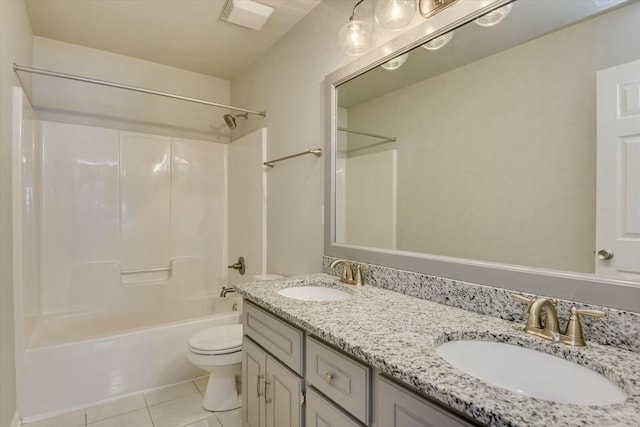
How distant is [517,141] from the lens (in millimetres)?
1064

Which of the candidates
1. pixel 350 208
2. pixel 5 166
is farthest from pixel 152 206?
pixel 350 208

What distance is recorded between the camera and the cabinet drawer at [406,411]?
654mm

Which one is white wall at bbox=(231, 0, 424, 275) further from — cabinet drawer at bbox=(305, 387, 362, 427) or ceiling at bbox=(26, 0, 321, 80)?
cabinet drawer at bbox=(305, 387, 362, 427)

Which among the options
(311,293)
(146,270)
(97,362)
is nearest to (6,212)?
(97,362)

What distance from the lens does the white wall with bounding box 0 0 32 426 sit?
1497 mm

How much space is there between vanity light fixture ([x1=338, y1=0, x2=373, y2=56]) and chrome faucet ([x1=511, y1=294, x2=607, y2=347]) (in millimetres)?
1262

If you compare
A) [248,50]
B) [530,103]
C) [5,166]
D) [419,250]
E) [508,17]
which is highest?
[248,50]

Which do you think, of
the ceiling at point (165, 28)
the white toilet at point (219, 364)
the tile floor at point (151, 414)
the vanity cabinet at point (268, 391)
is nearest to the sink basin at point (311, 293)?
the vanity cabinet at point (268, 391)

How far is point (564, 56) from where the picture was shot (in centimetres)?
96

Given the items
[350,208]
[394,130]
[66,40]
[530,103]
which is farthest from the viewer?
[66,40]

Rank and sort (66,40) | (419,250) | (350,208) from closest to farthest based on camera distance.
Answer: (419,250), (350,208), (66,40)

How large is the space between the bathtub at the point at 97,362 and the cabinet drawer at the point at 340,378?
4.89 feet

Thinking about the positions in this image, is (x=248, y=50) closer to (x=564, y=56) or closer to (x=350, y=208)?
(x=350, y=208)

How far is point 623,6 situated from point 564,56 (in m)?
0.15
